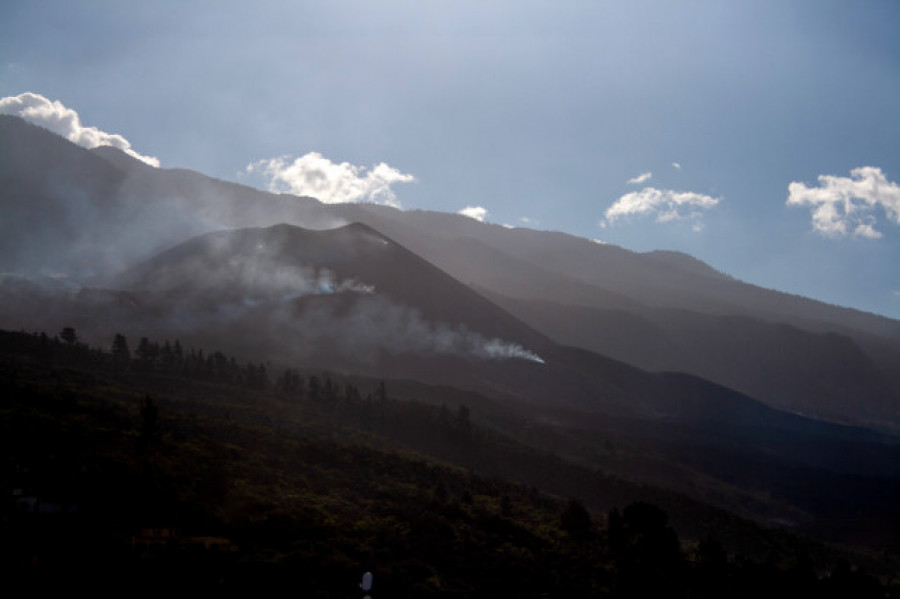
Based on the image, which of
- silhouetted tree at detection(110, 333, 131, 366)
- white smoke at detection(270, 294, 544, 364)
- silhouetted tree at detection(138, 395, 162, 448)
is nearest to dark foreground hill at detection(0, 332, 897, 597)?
silhouetted tree at detection(138, 395, 162, 448)

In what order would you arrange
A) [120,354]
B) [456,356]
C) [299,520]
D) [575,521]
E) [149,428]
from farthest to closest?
1. [456,356]
2. [120,354]
3. [575,521]
4. [149,428]
5. [299,520]

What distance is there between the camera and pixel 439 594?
2777cm

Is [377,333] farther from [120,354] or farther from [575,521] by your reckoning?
[575,521]

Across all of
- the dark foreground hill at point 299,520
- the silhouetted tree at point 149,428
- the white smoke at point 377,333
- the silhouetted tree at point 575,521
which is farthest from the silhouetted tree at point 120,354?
the silhouetted tree at point 575,521

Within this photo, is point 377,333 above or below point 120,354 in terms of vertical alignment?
above

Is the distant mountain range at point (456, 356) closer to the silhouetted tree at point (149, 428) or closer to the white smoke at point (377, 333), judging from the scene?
the white smoke at point (377, 333)

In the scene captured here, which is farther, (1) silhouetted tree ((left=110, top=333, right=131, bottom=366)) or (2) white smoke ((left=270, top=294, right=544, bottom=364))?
(2) white smoke ((left=270, top=294, right=544, bottom=364))

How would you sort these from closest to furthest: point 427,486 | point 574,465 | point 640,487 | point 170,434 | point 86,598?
point 86,598 → point 170,434 → point 427,486 → point 640,487 → point 574,465

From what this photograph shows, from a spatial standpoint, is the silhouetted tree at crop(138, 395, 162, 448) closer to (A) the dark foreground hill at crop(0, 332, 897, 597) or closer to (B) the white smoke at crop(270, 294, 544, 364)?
(A) the dark foreground hill at crop(0, 332, 897, 597)

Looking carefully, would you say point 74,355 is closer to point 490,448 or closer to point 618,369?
point 490,448

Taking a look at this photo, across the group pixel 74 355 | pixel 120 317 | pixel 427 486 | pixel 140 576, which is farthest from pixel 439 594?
pixel 120 317

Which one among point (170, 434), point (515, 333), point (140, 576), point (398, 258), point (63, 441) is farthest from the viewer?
point (398, 258)

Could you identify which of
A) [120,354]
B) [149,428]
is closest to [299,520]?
[149,428]

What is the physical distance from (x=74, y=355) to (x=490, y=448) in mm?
43456
